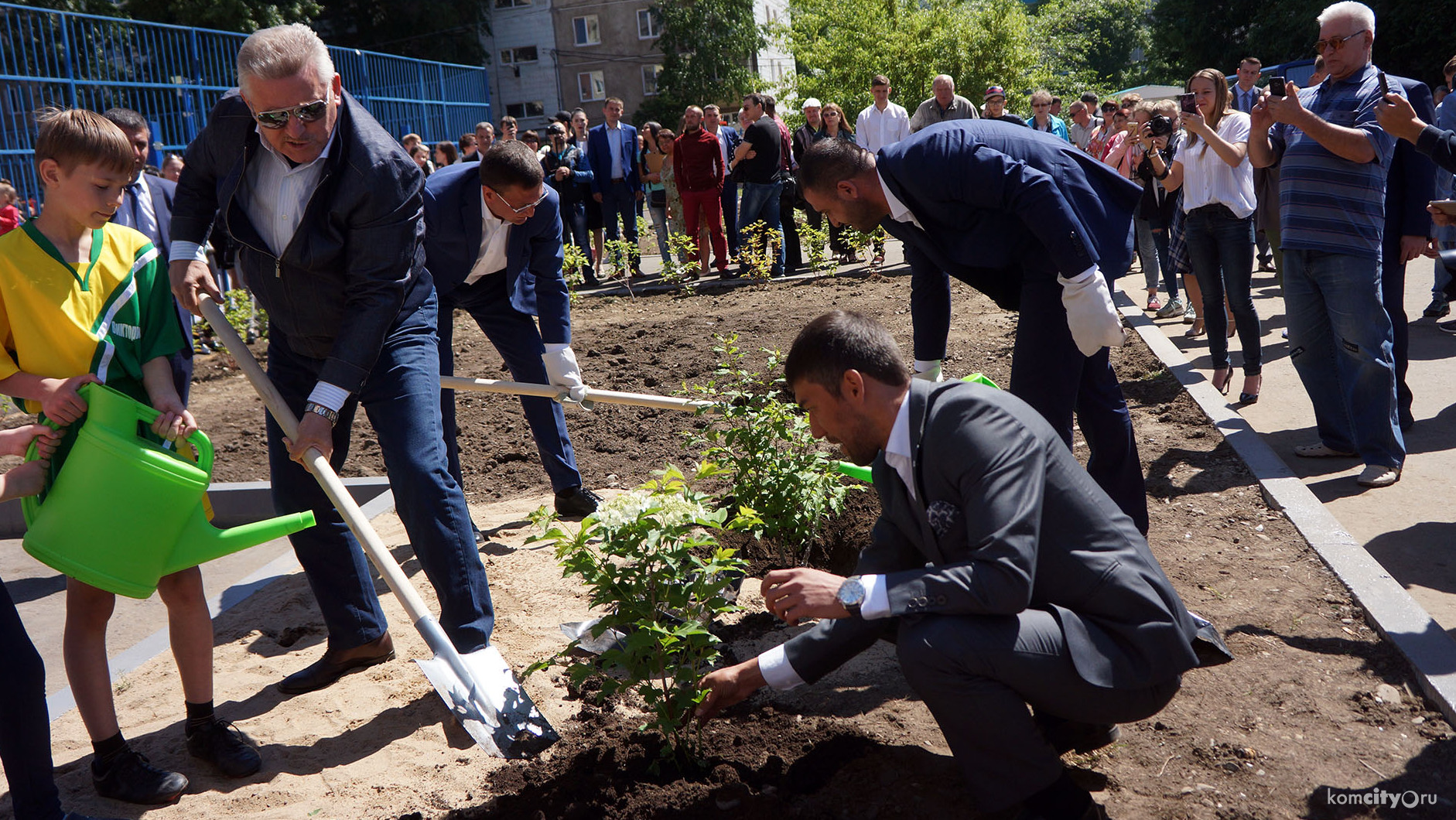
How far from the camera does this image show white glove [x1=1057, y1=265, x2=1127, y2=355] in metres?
3.29

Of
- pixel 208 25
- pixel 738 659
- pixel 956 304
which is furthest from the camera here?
pixel 208 25

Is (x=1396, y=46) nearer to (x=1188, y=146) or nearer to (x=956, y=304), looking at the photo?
(x=956, y=304)

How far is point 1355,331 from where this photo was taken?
478 centimetres

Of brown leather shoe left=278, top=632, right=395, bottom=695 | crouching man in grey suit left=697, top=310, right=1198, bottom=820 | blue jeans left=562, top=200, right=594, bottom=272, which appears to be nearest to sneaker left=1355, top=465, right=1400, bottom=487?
crouching man in grey suit left=697, top=310, right=1198, bottom=820

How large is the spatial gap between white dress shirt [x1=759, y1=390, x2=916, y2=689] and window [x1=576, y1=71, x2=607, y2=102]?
148 ft

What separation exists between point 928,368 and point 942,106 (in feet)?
28.2

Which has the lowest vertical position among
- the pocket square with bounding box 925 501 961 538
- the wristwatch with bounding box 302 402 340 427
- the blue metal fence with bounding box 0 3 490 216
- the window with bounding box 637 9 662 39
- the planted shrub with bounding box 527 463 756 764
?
the planted shrub with bounding box 527 463 756 764

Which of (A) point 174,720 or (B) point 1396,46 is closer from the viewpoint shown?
(A) point 174,720

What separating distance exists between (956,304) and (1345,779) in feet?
25.4

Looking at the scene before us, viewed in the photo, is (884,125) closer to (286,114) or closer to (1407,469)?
(1407,469)

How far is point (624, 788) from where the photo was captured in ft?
8.76

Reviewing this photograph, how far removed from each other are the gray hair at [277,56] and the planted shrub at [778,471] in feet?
6.45

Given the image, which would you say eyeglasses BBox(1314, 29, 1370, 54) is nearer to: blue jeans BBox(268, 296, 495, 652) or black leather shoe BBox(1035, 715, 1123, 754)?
black leather shoe BBox(1035, 715, 1123, 754)

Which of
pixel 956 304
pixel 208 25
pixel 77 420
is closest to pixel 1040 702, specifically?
pixel 77 420
